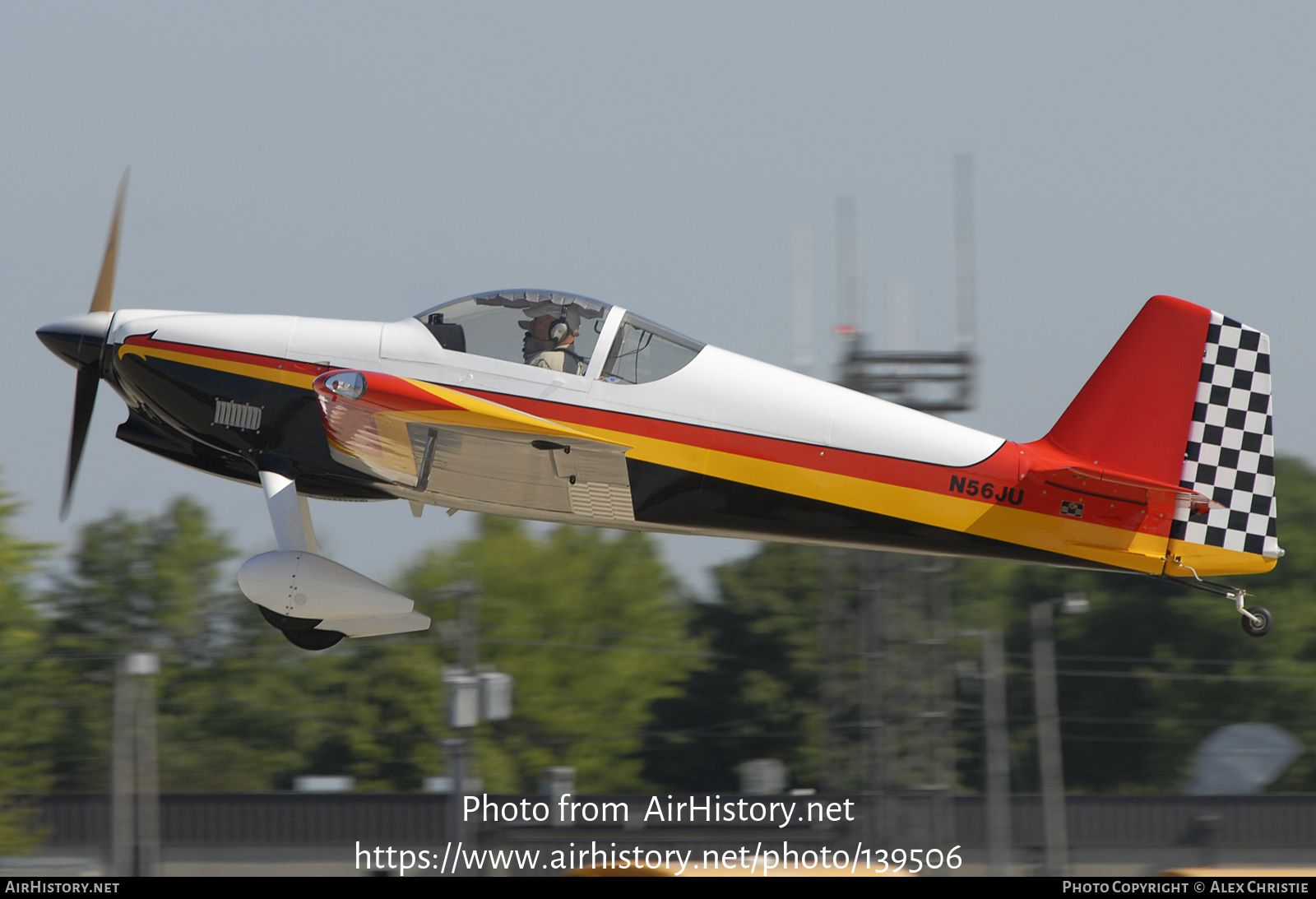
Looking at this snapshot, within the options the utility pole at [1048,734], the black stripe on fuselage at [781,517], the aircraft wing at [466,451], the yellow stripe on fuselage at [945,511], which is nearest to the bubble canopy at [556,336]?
the aircraft wing at [466,451]

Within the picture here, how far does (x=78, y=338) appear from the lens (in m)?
9.97

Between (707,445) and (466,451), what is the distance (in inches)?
61.4

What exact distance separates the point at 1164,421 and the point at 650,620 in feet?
120

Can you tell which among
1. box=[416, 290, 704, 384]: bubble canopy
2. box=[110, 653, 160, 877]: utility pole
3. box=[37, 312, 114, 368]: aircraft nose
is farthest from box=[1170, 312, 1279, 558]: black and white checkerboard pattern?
box=[110, 653, 160, 877]: utility pole

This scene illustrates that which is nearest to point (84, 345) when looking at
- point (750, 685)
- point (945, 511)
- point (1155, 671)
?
point (945, 511)

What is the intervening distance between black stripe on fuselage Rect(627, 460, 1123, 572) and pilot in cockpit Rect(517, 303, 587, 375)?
78 centimetres

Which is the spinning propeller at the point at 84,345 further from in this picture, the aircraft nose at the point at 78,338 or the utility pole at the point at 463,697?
the utility pole at the point at 463,697

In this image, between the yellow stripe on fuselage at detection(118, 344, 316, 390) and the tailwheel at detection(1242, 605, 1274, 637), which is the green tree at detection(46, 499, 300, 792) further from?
the tailwheel at detection(1242, 605, 1274, 637)

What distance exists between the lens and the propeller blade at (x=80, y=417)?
33.1 ft

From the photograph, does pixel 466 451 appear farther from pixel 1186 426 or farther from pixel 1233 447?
pixel 1233 447

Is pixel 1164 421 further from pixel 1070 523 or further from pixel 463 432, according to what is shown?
pixel 463 432

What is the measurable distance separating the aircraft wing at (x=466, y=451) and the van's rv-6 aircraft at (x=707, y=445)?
0.02 m

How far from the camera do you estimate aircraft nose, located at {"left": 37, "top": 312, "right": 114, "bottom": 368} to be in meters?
9.95

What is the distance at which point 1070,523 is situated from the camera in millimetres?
9359
